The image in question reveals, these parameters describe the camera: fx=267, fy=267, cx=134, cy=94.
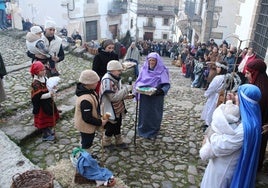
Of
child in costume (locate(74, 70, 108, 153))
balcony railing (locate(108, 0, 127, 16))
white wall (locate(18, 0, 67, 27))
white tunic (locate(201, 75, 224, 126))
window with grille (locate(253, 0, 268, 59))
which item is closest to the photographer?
child in costume (locate(74, 70, 108, 153))

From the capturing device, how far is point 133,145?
16.3ft

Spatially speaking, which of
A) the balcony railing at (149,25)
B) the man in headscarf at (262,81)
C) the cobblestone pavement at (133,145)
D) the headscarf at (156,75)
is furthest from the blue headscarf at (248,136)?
the balcony railing at (149,25)

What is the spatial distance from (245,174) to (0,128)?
4.46 meters

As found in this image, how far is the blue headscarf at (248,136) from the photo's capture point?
2662 mm

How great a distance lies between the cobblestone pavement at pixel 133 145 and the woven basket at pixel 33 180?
817mm

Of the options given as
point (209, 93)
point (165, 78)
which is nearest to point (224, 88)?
point (209, 93)

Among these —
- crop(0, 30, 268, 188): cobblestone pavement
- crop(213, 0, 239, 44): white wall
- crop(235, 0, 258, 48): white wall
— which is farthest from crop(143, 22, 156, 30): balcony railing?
crop(0, 30, 268, 188): cobblestone pavement

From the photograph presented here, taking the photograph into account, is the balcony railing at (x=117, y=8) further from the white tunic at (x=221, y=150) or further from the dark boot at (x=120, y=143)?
the white tunic at (x=221, y=150)

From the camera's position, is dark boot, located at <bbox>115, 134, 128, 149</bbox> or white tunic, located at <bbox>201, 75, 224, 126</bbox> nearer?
dark boot, located at <bbox>115, 134, 128, 149</bbox>

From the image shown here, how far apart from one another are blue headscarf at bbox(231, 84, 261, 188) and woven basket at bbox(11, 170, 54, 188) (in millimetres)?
2229

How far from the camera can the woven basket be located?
10.9 feet

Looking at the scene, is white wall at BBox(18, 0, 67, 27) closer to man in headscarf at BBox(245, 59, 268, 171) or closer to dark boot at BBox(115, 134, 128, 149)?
dark boot at BBox(115, 134, 128, 149)

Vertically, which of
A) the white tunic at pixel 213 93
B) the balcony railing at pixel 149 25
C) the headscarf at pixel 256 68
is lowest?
the balcony railing at pixel 149 25

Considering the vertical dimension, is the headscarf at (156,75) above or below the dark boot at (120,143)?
above
